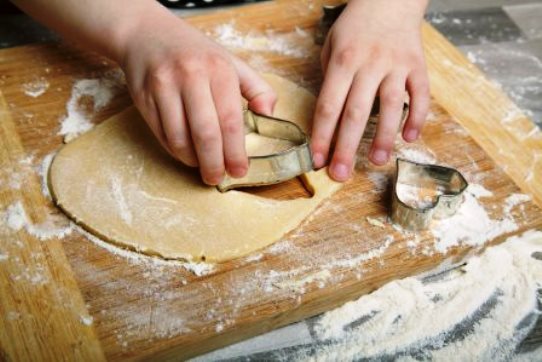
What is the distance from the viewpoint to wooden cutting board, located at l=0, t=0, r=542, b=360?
0.68 metres

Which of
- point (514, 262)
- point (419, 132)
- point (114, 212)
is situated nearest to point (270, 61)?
point (419, 132)

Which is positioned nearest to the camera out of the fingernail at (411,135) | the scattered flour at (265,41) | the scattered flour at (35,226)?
the scattered flour at (35,226)

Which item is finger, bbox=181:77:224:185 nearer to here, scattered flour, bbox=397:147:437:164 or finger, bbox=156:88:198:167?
finger, bbox=156:88:198:167

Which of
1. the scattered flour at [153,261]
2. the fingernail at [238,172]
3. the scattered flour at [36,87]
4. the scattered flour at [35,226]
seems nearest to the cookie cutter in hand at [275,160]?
the fingernail at [238,172]

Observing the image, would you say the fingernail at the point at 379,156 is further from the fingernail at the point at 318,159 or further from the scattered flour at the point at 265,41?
the scattered flour at the point at 265,41

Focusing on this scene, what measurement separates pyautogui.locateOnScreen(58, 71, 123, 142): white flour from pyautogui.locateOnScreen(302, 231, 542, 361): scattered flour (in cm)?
49

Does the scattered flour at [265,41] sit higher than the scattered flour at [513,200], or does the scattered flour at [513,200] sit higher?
the scattered flour at [265,41]

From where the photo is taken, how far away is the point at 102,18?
91 cm

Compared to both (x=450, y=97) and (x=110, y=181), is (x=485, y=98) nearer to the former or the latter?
(x=450, y=97)

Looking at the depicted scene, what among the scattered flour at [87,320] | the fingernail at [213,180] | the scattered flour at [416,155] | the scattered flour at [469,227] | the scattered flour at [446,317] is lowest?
the scattered flour at [446,317]

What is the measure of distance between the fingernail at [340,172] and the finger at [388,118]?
0.05m

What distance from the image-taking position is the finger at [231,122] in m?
0.75

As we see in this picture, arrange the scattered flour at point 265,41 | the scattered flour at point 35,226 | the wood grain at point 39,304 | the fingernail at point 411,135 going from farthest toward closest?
the scattered flour at point 265,41, the fingernail at point 411,135, the scattered flour at point 35,226, the wood grain at point 39,304

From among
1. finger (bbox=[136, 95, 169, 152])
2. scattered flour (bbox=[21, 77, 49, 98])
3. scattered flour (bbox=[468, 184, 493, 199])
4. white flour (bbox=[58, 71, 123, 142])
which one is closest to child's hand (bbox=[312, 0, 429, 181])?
scattered flour (bbox=[468, 184, 493, 199])
